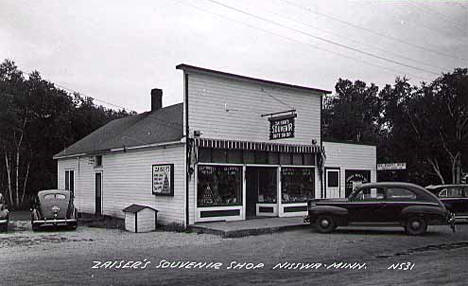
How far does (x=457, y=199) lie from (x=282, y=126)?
752cm

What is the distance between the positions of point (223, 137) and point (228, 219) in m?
3.15

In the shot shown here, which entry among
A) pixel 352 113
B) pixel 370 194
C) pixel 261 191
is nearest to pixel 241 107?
pixel 261 191

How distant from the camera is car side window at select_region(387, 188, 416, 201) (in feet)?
54.9

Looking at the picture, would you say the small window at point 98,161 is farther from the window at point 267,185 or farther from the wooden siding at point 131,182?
the window at point 267,185

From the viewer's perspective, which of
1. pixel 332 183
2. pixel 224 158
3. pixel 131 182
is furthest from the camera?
pixel 332 183

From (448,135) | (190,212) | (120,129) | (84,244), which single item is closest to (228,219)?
(190,212)

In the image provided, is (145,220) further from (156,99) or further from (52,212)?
(156,99)

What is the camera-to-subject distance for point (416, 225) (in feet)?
54.2

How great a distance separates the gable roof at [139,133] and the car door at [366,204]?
661 centimetres

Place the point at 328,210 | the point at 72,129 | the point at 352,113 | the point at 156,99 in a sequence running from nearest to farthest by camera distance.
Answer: the point at 328,210, the point at 156,99, the point at 72,129, the point at 352,113

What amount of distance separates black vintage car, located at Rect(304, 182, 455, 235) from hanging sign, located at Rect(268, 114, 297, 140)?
3763 millimetres

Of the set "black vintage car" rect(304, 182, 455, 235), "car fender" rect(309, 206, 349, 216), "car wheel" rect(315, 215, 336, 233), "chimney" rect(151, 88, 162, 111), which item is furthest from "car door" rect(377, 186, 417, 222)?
"chimney" rect(151, 88, 162, 111)

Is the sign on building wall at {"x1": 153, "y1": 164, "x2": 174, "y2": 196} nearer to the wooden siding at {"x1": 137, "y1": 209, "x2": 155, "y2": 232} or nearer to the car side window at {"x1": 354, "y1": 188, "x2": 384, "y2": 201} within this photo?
the wooden siding at {"x1": 137, "y1": 209, "x2": 155, "y2": 232}

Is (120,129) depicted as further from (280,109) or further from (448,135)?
(448,135)
